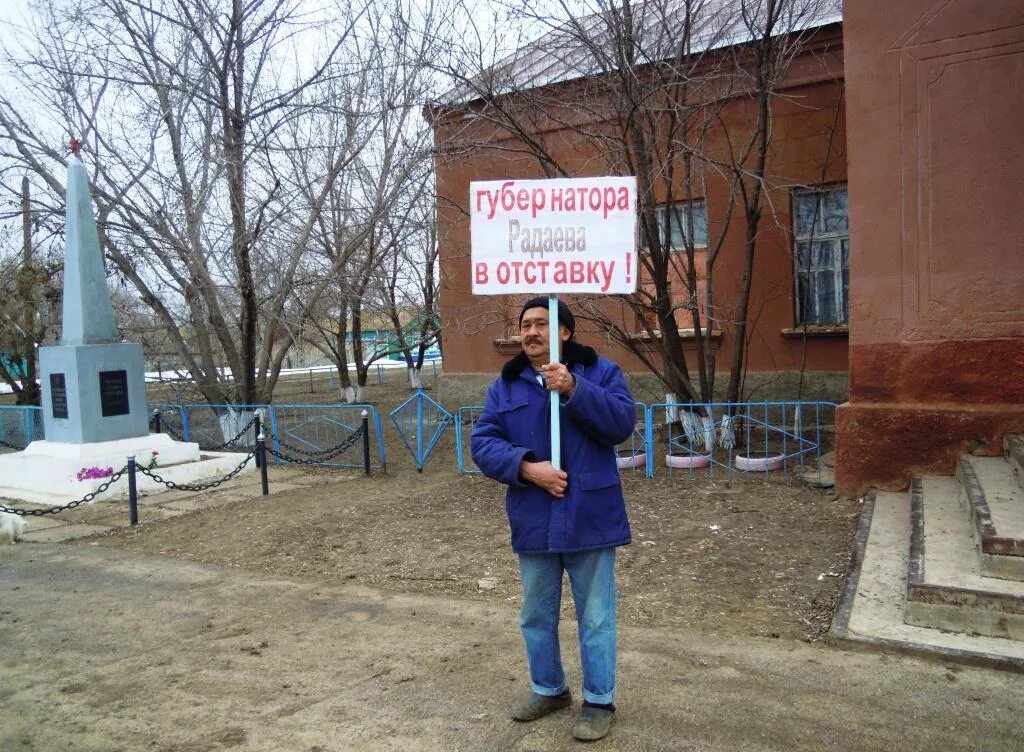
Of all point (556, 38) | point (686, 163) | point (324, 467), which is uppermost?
point (556, 38)

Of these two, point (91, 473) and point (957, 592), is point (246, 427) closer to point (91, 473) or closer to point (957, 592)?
point (91, 473)

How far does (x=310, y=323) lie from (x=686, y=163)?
784cm

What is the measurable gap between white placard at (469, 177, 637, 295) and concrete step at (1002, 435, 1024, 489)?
4045 mm

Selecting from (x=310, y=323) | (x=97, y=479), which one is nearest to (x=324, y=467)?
(x=97, y=479)

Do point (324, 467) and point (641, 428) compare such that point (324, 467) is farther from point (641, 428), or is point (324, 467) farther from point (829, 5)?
point (829, 5)

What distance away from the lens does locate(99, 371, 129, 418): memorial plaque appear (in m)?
10.9

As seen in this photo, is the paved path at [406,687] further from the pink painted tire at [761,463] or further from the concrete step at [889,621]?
the pink painted tire at [761,463]

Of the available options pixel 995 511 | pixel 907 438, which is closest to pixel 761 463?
pixel 907 438

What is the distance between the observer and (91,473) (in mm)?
10391

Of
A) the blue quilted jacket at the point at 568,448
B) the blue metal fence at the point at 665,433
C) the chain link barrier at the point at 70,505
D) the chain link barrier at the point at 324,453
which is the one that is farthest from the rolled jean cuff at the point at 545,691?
the chain link barrier at the point at 324,453

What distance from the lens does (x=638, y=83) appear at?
9594 millimetres

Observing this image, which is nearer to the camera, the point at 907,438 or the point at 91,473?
the point at 907,438

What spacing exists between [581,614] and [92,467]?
359 inches

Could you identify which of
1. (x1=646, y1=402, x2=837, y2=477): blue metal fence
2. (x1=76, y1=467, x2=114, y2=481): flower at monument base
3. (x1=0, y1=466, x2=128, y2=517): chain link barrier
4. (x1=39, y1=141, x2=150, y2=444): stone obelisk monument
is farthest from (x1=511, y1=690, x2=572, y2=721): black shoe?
(x1=39, y1=141, x2=150, y2=444): stone obelisk monument
